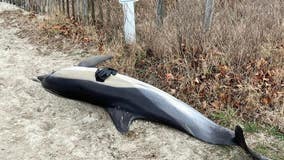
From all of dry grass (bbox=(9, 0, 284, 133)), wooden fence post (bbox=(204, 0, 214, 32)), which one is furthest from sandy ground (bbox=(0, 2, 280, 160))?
wooden fence post (bbox=(204, 0, 214, 32))

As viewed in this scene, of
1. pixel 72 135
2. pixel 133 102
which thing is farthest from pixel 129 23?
pixel 72 135

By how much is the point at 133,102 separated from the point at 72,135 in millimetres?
741

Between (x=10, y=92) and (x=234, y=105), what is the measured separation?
2.71 m

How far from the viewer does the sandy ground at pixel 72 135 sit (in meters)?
4.69

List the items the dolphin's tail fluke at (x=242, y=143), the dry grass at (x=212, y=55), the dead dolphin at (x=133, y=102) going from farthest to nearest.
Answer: the dry grass at (x=212, y=55)
the dead dolphin at (x=133, y=102)
the dolphin's tail fluke at (x=242, y=143)

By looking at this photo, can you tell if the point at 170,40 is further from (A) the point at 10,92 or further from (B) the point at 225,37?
(A) the point at 10,92

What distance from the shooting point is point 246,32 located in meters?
6.32

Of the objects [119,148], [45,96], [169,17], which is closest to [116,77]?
[119,148]

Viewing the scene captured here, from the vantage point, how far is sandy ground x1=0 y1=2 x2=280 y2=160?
185 inches

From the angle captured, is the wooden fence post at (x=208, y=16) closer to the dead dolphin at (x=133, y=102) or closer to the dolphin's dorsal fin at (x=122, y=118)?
the dead dolphin at (x=133, y=102)

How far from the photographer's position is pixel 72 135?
5.01m

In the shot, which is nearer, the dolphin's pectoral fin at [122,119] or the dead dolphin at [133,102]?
the dead dolphin at [133,102]

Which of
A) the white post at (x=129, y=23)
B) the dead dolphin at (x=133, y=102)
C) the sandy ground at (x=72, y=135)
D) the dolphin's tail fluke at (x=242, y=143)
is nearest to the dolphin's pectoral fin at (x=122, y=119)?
the dead dolphin at (x=133, y=102)

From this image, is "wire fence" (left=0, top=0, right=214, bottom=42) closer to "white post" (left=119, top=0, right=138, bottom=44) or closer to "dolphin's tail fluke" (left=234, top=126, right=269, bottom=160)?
"white post" (left=119, top=0, right=138, bottom=44)
